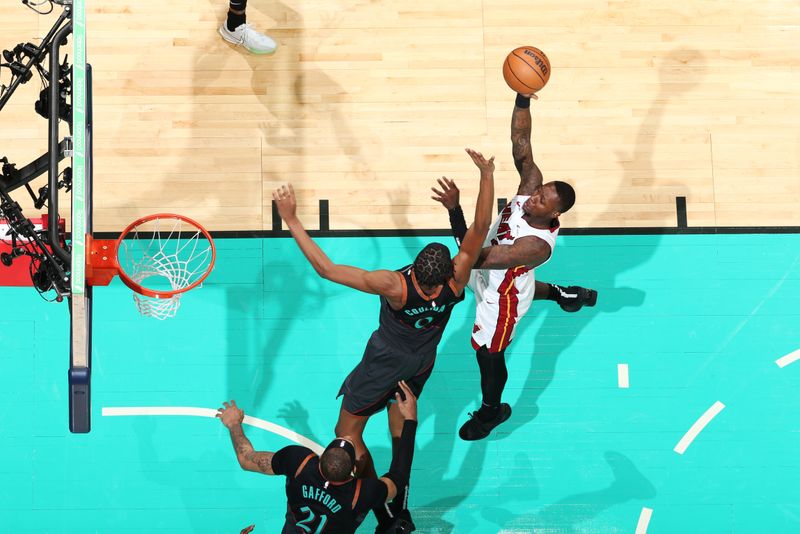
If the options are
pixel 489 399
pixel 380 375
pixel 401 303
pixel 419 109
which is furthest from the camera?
pixel 419 109

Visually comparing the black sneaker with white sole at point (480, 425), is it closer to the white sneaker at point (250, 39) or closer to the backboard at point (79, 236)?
the backboard at point (79, 236)

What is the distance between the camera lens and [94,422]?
7020 mm

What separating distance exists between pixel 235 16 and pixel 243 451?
A: 3.79m

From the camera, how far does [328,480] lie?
546 cm

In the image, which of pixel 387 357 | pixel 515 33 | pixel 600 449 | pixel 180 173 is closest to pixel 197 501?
pixel 387 357

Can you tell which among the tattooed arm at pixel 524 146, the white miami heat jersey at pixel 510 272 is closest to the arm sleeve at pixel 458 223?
the white miami heat jersey at pixel 510 272

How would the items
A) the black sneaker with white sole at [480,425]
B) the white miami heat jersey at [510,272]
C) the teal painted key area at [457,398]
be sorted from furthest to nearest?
the teal painted key area at [457,398] < the black sneaker with white sole at [480,425] < the white miami heat jersey at [510,272]

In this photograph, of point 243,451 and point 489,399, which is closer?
point 243,451

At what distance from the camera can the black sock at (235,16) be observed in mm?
7343

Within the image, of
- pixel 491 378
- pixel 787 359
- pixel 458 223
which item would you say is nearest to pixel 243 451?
pixel 491 378

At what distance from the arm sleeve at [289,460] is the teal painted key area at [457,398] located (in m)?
1.40

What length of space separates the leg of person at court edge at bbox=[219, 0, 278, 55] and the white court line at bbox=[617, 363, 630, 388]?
162 inches

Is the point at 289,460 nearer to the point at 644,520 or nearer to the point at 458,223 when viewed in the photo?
the point at 458,223

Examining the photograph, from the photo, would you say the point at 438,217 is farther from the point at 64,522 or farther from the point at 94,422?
the point at 64,522
